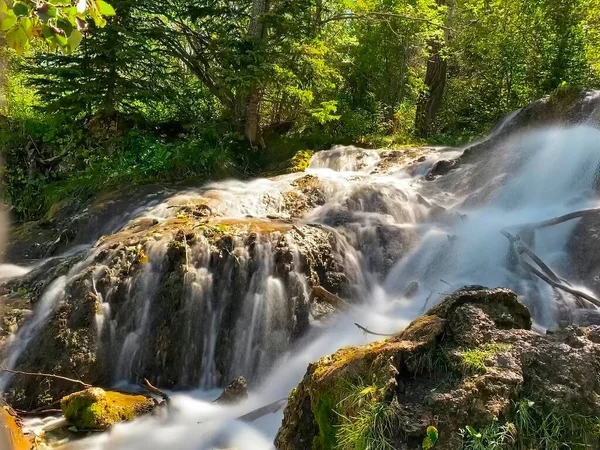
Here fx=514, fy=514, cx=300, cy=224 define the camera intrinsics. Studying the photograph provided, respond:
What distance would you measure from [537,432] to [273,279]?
13.4 ft

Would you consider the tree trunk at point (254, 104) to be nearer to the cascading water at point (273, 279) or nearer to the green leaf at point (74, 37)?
the cascading water at point (273, 279)

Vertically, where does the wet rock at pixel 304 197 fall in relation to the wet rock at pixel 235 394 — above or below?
above

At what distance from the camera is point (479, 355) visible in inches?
111

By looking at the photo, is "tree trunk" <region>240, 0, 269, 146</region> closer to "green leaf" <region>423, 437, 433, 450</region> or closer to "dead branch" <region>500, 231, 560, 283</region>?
"dead branch" <region>500, 231, 560, 283</region>

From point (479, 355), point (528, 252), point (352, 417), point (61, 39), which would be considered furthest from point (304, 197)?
point (61, 39)

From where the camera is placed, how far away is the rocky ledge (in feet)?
8.12

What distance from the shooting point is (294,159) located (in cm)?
1130

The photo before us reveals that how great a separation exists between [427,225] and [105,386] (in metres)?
5.00

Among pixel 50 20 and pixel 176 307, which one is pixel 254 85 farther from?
pixel 50 20

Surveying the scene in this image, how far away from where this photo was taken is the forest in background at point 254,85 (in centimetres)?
1042

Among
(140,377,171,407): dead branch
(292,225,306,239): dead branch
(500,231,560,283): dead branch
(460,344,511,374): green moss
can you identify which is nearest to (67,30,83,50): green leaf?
(460,344,511,374): green moss

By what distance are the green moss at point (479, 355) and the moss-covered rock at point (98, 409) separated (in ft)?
10.6

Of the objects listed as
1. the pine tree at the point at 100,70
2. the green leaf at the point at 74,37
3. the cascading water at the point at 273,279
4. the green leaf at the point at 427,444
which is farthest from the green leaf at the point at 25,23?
the pine tree at the point at 100,70

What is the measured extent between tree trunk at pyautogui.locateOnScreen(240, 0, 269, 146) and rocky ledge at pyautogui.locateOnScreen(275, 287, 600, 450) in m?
8.73
